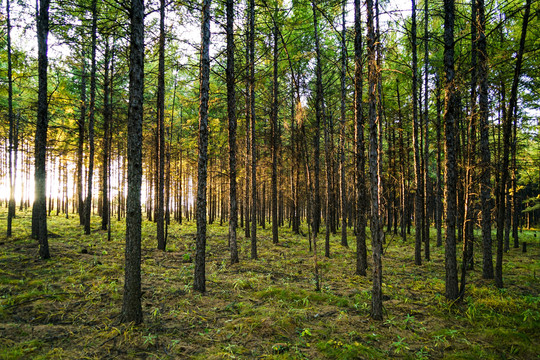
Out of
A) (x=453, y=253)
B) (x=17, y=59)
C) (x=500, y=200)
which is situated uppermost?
(x=17, y=59)

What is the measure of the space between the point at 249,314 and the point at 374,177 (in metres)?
4.58

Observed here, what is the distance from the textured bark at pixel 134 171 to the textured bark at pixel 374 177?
5.15m

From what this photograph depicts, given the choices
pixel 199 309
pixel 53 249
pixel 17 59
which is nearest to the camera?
pixel 199 309

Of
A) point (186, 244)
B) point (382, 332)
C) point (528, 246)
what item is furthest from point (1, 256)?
point (528, 246)

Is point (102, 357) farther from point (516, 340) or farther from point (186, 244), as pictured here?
point (186, 244)

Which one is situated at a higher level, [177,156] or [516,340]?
[177,156]

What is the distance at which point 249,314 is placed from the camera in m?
5.95

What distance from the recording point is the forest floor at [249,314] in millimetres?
4523

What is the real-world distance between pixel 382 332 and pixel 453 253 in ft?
10.9

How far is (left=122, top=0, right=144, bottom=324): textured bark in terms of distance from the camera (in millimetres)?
4969

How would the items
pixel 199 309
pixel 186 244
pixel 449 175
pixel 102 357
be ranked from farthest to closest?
pixel 186 244 < pixel 449 175 < pixel 199 309 < pixel 102 357

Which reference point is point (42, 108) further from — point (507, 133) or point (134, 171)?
point (507, 133)

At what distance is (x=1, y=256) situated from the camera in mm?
8773

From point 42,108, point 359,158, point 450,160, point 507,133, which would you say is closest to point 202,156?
point 359,158
